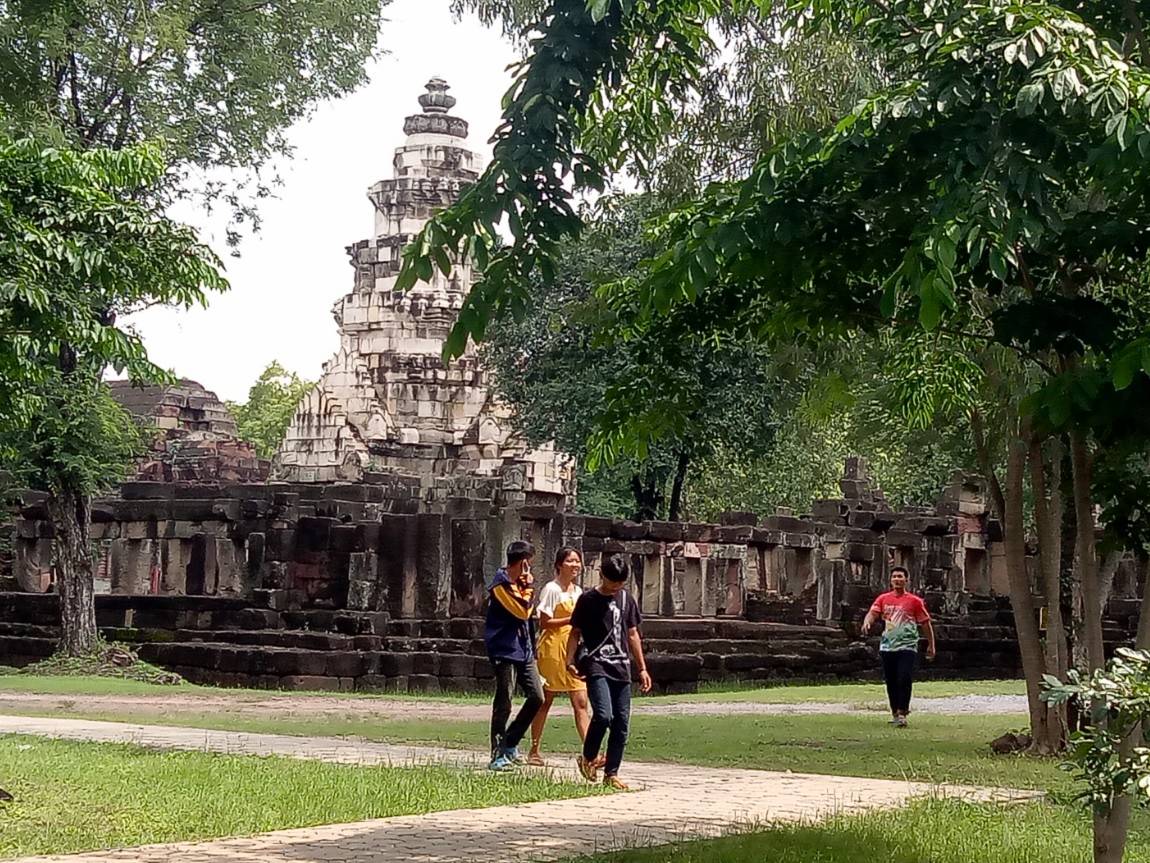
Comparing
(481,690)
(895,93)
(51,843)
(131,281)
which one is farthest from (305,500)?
(895,93)

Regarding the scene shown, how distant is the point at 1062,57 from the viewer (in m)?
5.45

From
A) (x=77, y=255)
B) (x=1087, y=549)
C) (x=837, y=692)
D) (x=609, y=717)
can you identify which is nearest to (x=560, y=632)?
(x=609, y=717)

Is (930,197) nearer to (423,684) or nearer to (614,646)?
(614,646)

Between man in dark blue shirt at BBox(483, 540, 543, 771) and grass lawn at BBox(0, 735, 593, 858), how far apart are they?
23.4 inches

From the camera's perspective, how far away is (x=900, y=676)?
15.9 metres

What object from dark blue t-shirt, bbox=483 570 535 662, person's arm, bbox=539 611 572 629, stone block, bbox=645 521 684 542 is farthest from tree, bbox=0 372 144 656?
person's arm, bbox=539 611 572 629

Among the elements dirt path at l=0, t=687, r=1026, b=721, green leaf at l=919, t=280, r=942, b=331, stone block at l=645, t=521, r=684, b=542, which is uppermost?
stone block at l=645, t=521, r=684, b=542

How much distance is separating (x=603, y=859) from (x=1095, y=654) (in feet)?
7.28

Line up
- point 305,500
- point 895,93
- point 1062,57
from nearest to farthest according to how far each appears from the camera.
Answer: point 1062,57
point 895,93
point 305,500

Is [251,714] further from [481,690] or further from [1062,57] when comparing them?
[1062,57]

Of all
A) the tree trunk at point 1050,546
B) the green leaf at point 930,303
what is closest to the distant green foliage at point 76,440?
the tree trunk at point 1050,546

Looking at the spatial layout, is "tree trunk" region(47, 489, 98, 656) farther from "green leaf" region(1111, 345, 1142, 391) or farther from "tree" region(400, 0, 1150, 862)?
"green leaf" region(1111, 345, 1142, 391)

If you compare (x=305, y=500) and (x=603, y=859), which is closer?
(x=603, y=859)

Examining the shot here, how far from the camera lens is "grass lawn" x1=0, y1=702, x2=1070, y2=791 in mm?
11836
